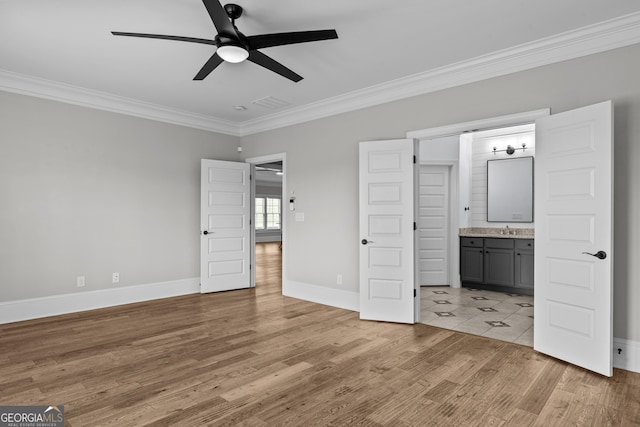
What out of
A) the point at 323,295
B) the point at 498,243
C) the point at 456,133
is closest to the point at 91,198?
the point at 323,295

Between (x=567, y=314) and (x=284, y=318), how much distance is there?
2913 millimetres

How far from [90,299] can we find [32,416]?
2.82 metres

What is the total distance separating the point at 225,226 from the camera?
6.00 m

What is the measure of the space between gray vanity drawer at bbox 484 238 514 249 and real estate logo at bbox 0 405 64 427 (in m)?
5.91

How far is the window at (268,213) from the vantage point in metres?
15.0

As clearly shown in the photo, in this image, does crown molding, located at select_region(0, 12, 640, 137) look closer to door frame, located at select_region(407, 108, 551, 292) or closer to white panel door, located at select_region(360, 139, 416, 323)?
door frame, located at select_region(407, 108, 551, 292)

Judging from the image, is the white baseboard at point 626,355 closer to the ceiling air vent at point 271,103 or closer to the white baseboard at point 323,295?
the white baseboard at point 323,295

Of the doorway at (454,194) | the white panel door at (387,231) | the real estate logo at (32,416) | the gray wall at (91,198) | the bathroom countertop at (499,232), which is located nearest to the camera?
the real estate logo at (32,416)

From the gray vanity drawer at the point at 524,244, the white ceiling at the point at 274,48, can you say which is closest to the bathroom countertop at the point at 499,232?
the gray vanity drawer at the point at 524,244

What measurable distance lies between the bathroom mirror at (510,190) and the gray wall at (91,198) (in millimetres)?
5022

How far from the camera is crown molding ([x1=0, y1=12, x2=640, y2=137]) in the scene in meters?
3.05

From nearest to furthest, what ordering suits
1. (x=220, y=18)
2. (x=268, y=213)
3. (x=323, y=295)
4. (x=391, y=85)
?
(x=220, y=18)
(x=391, y=85)
(x=323, y=295)
(x=268, y=213)

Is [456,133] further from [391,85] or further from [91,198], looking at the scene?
[91,198]

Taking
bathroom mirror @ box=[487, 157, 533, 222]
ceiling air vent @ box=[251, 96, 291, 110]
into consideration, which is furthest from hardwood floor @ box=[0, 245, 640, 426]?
bathroom mirror @ box=[487, 157, 533, 222]
